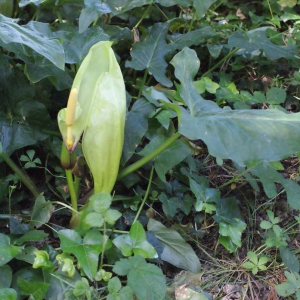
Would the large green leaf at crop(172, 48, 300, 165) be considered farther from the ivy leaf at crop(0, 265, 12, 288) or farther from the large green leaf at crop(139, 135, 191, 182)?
the ivy leaf at crop(0, 265, 12, 288)

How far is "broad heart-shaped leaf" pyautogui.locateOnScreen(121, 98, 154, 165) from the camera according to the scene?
1.02 m

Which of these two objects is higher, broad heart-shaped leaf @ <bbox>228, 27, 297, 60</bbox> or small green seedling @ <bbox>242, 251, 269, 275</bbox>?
broad heart-shaped leaf @ <bbox>228, 27, 297, 60</bbox>

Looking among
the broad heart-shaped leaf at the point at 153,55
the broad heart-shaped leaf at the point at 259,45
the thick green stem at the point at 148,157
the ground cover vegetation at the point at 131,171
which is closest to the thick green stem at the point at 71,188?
the ground cover vegetation at the point at 131,171

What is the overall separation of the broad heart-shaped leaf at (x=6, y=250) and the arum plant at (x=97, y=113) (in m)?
0.22

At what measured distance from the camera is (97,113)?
0.85 metres

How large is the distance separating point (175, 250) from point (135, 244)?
0.18 m

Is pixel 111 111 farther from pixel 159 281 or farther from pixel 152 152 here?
pixel 159 281

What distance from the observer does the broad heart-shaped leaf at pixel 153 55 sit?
4.05ft

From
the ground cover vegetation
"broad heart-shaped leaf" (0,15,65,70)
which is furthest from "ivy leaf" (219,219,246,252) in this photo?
"broad heart-shaped leaf" (0,15,65,70)

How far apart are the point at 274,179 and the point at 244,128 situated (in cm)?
29

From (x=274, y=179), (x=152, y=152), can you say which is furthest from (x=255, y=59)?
(x=152, y=152)

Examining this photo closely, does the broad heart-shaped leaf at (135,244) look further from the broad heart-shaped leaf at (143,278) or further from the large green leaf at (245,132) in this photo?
the large green leaf at (245,132)

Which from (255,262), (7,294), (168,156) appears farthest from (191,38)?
(7,294)

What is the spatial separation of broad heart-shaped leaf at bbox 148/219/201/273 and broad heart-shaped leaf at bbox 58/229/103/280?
7.9 inches
